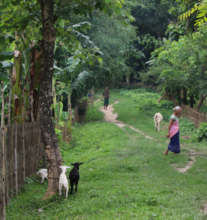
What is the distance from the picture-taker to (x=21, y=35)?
9.70 metres

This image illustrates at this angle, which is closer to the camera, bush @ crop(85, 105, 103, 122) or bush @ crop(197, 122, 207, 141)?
bush @ crop(197, 122, 207, 141)

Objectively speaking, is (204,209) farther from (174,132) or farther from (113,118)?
(113,118)

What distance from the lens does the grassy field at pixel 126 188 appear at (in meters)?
6.28

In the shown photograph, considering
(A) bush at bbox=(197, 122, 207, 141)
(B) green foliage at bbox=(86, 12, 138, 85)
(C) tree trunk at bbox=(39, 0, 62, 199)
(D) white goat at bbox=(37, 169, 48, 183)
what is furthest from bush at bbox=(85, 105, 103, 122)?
(C) tree trunk at bbox=(39, 0, 62, 199)

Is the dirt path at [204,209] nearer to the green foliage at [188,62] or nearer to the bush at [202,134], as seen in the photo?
the green foliage at [188,62]

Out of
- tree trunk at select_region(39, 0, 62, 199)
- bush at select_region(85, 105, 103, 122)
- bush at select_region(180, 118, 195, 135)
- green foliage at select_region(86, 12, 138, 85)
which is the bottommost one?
bush at select_region(180, 118, 195, 135)

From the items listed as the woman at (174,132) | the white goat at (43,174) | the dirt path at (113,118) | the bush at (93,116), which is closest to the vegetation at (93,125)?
the white goat at (43,174)

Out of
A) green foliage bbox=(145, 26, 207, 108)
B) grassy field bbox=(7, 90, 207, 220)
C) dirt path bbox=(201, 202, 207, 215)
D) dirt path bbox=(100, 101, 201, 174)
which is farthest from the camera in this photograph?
green foliage bbox=(145, 26, 207, 108)

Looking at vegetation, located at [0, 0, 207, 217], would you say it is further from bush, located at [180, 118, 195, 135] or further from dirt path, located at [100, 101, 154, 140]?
dirt path, located at [100, 101, 154, 140]

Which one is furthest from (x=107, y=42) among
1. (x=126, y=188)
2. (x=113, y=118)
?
(x=126, y=188)

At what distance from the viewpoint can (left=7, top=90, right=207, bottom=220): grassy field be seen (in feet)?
20.6

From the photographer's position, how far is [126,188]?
791cm

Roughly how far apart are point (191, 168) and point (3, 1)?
717 centimetres

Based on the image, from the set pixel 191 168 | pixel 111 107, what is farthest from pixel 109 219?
pixel 111 107
